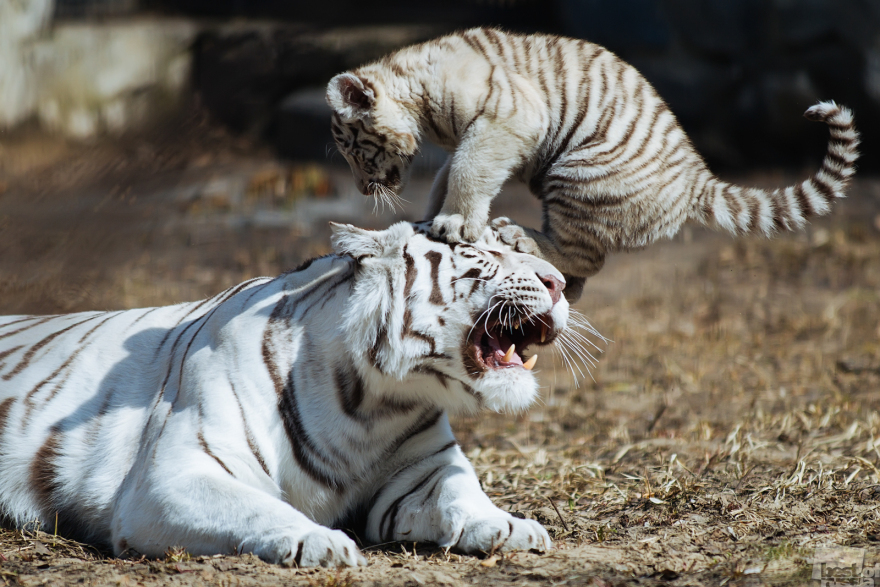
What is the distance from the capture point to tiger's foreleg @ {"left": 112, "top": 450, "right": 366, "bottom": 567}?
1654 millimetres

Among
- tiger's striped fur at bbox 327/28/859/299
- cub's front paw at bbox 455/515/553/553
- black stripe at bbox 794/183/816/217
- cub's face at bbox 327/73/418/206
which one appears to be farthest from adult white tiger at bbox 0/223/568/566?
black stripe at bbox 794/183/816/217

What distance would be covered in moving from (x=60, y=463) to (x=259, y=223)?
12.9ft

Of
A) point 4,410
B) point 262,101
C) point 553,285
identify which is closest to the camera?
point 553,285

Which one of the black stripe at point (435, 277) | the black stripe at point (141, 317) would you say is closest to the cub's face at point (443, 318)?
the black stripe at point (435, 277)

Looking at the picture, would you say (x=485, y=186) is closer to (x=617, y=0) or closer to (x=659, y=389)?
(x=659, y=389)

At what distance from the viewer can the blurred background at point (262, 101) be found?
4.01 m

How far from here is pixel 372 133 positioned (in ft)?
8.42

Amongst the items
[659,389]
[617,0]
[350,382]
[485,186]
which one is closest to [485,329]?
[350,382]

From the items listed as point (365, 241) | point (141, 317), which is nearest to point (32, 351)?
point (141, 317)

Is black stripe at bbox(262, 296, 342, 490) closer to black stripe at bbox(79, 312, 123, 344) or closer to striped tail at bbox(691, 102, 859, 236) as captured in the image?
black stripe at bbox(79, 312, 123, 344)

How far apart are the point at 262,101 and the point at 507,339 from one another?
19.6ft

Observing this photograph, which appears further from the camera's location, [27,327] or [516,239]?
[27,327]

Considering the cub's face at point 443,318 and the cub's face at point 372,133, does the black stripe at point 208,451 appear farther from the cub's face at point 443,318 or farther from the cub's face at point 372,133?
the cub's face at point 372,133

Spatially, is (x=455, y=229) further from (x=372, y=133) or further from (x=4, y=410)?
(x=4, y=410)
